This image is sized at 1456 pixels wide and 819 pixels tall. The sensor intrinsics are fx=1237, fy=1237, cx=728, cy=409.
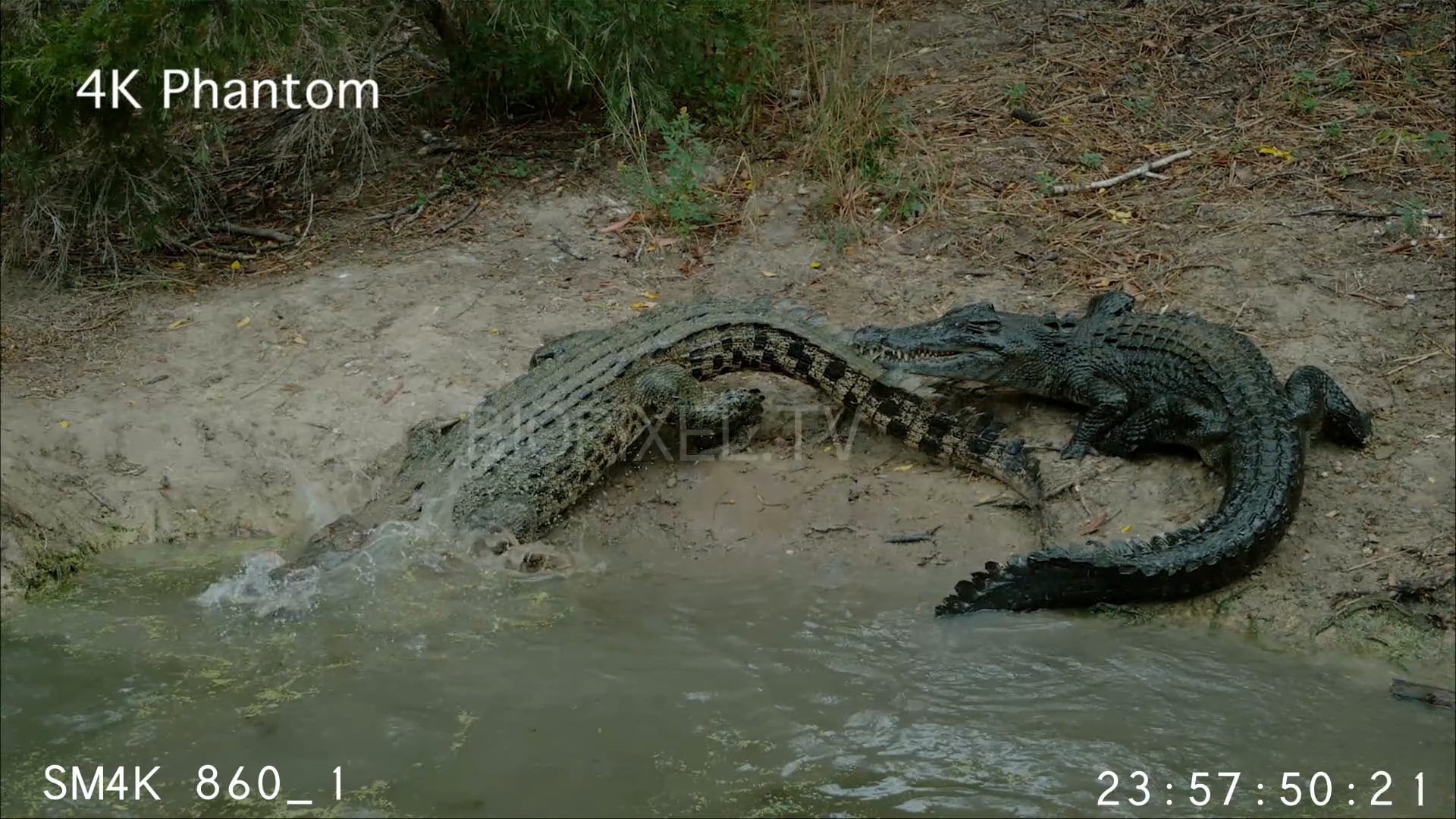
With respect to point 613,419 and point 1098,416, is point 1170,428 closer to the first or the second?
point 1098,416

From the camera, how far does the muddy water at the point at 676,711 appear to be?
367 cm

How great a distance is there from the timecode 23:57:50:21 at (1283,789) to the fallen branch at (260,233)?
602 centimetres

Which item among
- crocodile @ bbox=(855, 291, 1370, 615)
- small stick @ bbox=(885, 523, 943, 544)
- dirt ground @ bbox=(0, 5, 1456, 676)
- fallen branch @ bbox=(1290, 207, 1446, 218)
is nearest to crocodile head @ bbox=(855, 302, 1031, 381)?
crocodile @ bbox=(855, 291, 1370, 615)

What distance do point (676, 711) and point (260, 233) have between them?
508 centimetres

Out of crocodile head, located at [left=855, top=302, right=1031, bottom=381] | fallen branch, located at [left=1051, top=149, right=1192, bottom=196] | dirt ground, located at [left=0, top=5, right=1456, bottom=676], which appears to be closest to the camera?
dirt ground, located at [left=0, top=5, right=1456, bottom=676]

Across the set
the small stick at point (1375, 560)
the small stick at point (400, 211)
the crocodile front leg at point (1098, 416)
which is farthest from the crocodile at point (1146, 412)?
the small stick at point (400, 211)

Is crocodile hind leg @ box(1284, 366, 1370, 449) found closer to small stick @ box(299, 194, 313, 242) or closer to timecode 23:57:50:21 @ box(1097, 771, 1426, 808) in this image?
timecode 23:57:50:21 @ box(1097, 771, 1426, 808)

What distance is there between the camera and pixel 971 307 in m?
5.92

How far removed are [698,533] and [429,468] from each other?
1218 millimetres

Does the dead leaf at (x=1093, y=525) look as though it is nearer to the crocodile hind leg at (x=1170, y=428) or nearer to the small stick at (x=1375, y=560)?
the crocodile hind leg at (x=1170, y=428)

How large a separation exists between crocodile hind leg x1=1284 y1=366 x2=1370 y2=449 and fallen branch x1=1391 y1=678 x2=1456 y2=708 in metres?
1.32

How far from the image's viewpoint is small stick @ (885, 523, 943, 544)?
17.2 ft

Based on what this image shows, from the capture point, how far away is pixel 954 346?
586 cm

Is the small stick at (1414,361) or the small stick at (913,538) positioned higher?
the small stick at (1414,361)
